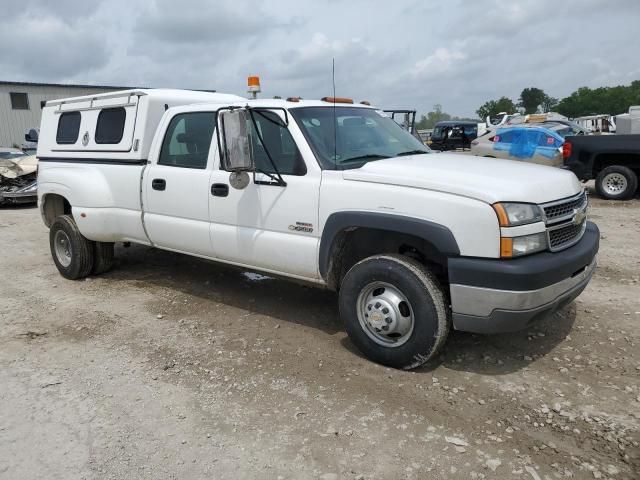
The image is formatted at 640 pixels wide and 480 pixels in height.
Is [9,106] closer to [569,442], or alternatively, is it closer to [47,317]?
[47,317]

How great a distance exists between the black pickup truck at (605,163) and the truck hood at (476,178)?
7.31 meters

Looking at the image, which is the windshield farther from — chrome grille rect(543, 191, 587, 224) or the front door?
chrome grille rect(543, 191, 587, 224)

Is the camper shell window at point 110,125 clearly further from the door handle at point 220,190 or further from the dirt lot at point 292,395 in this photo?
the dirt lot at point 292,395

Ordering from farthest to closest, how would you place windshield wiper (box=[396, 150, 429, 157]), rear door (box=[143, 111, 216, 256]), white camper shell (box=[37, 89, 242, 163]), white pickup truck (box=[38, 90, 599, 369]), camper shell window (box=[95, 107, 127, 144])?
1. camper shell window (box=[95, 107, 127, 144])
2. white camper shell (box=[37, 89, 242, 163])
3. rear door (box=[143, 111, 216, 256])
4. windshield wiper (box=[396, 150, 429, 157])
5. white pickup truck (box=[38, 90, 599, 369])

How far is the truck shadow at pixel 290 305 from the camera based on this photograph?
3.96 metres

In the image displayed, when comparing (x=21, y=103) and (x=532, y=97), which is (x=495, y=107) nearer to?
(x=532, y=97)

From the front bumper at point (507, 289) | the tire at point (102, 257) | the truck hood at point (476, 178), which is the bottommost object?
the tire at point (102, 257)

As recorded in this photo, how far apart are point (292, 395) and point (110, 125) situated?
3719 millimetres

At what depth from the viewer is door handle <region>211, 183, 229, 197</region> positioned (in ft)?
14.8

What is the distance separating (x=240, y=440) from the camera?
303cm

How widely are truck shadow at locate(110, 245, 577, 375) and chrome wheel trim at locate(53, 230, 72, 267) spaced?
49 cm

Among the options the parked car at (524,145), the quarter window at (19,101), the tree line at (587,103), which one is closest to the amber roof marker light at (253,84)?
the parked car at (524,145)

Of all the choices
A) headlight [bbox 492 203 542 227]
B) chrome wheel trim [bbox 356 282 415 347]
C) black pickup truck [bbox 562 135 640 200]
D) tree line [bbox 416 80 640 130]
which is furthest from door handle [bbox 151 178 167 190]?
tree line [bbox 416 80 640 130]

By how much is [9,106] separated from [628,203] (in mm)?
35321
